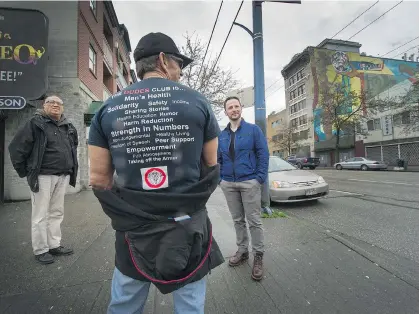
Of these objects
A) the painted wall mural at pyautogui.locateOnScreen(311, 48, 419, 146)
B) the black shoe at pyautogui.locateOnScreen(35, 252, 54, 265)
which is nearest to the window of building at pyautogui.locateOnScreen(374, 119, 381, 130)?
the painted wall mural at pyautogui.locateOnScreen(311, 48, 419, 146)

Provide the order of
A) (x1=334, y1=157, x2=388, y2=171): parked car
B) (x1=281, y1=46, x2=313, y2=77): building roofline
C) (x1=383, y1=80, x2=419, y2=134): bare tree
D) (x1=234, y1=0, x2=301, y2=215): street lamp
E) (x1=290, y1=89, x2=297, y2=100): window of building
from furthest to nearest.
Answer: (x1=290, y1=89, x2=297, y2=100): window of building
(x1=281, y1=46, x2=313, y2=77): building roofline
(x1=334, y1=157, x2=388, y2=171): parked car
(x1=383, y1=80, x2=419, y2=134): bare tree
(x1=234, y1=0, x2=301, y2=215): street lamp

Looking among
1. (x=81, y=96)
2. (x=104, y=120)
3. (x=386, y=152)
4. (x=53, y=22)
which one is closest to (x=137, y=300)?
(x=104, y=120)

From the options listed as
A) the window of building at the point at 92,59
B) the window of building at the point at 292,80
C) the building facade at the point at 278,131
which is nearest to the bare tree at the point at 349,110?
the building facade at the point at 278,131

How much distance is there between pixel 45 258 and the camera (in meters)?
3.18

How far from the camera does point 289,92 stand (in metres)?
55.5

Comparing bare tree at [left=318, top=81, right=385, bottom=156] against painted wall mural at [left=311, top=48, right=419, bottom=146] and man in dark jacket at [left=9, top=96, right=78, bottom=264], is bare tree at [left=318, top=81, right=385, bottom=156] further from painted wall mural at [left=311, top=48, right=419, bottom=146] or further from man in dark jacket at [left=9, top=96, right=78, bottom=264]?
man in dark jacket at [left=9, top=96, right=78, bottom=264]

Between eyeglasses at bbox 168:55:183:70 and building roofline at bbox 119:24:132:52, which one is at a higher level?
building roofline at bbox 119:24:132:52

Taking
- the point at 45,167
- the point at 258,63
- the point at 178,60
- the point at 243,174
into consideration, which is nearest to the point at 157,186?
the point at 178,60

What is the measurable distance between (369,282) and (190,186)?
8.02ft

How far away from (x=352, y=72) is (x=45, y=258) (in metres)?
50.1

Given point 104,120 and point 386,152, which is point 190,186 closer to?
point 104,120

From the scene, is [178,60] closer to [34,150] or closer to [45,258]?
[34,150]

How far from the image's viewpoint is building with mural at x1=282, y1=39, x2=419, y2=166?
97.1 feet

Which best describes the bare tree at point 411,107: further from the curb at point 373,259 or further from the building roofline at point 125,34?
the building roofline at point 125,34
